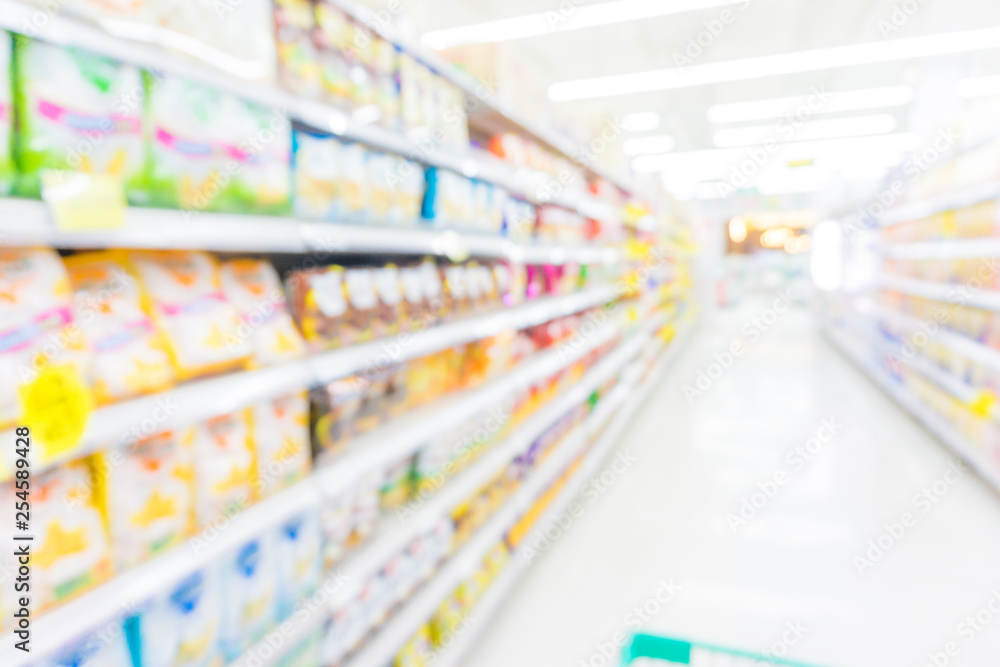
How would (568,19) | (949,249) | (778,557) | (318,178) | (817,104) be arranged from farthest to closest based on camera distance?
(817,104)
(568,19)
(949,249)
(778,557)
(318,178)

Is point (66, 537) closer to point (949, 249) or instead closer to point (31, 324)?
point (31, 324)

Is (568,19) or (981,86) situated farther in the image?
(981,86)

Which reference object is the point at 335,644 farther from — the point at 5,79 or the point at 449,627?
the point at 5,79

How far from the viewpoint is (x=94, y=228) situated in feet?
2.97

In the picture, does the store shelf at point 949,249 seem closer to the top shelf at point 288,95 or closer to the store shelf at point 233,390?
the top shelf at point 288,95

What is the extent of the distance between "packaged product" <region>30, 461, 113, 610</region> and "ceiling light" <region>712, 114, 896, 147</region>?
34.9 feet

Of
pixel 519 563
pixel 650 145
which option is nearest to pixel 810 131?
pixel 650 145

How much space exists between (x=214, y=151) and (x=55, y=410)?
0.55 metres

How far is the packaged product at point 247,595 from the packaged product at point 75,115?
28.4 inches

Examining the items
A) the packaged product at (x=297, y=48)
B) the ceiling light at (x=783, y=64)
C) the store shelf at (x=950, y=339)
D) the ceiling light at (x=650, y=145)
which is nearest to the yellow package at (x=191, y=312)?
the packaged product at (x=297, y=48)

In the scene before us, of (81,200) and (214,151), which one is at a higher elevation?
(214,151)

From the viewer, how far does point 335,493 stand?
1.48 m

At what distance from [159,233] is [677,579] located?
2.42 meters

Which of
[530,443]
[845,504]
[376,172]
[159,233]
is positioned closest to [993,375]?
[845,504]
